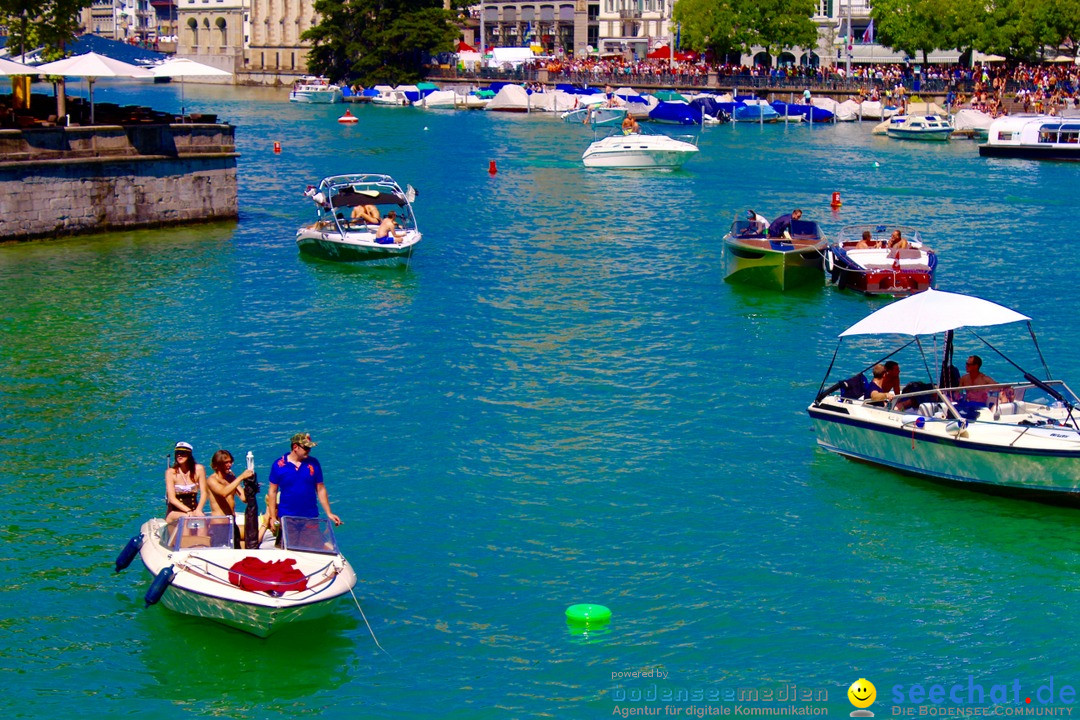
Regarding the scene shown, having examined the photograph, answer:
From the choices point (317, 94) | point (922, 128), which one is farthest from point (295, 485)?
point (317, 94)

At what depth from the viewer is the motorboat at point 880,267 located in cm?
3219

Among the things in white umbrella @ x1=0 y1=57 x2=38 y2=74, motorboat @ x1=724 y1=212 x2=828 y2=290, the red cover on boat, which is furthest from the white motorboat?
the red cover on boat

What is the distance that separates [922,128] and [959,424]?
2571 inches

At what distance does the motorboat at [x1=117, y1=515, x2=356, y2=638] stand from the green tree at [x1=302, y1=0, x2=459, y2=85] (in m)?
115

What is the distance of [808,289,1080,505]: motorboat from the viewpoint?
17516 millimetres

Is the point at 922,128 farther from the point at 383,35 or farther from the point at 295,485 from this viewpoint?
the point at 295,485

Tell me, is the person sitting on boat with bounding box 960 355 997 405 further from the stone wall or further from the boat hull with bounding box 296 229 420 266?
the stone wall

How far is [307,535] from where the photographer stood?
1389cm

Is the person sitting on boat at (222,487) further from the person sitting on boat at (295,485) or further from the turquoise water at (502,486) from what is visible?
the turquoise water at (502,486)

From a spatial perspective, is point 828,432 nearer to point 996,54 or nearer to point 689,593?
point 689,593

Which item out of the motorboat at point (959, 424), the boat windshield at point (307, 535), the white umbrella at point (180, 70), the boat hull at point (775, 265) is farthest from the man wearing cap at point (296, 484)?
the white umbrella at point (180, 70)

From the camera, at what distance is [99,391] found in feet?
76.1

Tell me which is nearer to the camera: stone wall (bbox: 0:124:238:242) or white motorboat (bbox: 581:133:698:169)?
stone wall (bbox: 0:124:238:242)

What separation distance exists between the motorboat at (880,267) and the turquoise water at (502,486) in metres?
0.66
